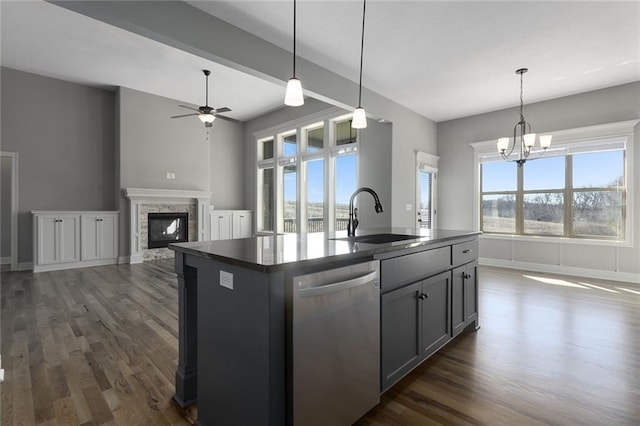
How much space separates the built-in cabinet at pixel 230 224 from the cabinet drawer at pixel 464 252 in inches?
239

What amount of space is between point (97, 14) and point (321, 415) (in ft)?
10.2

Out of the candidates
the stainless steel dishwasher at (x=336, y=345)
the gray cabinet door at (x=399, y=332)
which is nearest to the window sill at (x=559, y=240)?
the gray cabinet door at (x=399, y=332)

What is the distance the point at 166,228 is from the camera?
6.78m

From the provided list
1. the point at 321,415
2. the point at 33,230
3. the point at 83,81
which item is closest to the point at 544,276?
the point at 321,415

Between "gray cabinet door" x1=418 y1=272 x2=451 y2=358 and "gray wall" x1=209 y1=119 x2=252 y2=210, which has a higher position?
"gray wall" x1=209 y1=119 x2=252 y2=210

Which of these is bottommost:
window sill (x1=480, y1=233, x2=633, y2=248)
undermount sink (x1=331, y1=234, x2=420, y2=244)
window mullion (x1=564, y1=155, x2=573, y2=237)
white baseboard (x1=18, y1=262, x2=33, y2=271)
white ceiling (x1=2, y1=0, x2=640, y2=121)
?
white baseboard (x1=18, y1=262, x2=33, y2=271)

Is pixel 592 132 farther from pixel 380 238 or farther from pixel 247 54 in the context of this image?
pixel 247 54

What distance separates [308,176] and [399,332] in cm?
562

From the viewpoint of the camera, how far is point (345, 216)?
6.47 metres

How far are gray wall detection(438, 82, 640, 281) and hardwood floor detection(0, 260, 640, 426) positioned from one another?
1.23m

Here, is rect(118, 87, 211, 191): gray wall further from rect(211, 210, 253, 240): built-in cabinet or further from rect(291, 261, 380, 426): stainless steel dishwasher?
rect(291, 261, 380, 426): stainless steel dishwasher

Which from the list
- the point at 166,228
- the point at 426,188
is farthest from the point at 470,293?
the point at 166,228

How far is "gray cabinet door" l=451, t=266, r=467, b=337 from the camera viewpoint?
2473mm

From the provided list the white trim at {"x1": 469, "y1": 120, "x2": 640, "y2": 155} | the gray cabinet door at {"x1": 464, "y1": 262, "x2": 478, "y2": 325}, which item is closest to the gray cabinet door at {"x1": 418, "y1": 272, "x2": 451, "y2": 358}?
the gray cabinet door at {"x1": 464, "y1": 262, "x2": 478, "y2": 325}
